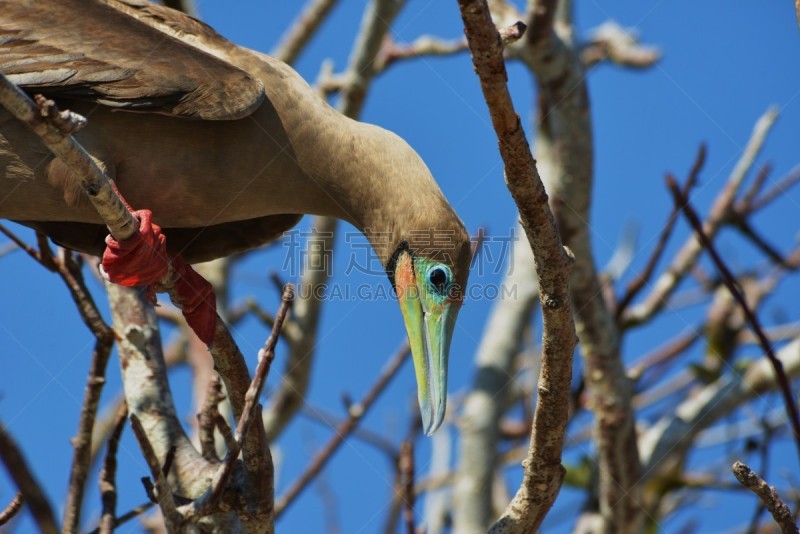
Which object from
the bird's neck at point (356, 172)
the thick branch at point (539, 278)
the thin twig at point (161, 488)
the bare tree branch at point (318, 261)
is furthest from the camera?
the bare tree branch at point (318, 261)

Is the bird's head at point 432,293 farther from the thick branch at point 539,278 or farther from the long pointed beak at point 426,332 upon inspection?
the thick branch at point 539,278

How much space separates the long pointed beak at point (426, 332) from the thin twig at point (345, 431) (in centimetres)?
112

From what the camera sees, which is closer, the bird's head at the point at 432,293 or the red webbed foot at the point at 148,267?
the red webbed foot at the point at 148,267

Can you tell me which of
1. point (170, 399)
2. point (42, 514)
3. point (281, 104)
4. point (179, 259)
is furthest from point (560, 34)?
point (42, 514)

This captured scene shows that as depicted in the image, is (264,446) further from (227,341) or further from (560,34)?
(560,34)

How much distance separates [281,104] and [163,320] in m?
3.61

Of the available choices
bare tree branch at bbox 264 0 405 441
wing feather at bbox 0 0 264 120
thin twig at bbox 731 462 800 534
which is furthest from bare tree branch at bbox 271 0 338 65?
thin twig at bbox 731 462 800 534

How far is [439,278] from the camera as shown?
4.44 metres

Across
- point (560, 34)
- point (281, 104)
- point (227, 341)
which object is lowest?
point (227, 341)

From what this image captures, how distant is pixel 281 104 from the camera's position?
4648mm

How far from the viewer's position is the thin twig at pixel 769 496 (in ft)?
9.60

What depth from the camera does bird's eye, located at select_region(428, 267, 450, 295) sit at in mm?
4418

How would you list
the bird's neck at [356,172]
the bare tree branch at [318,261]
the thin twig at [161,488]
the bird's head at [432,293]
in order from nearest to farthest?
the thin twig at [161,488], the bird's head at [432,293], the bird's neck at [356,172], the bare tree branch at [318,261]

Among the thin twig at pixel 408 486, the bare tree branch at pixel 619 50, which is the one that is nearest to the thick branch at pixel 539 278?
the thin twig at pixel 408 486
